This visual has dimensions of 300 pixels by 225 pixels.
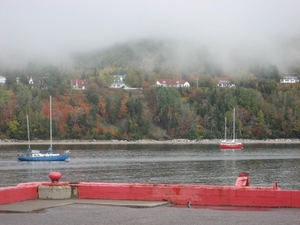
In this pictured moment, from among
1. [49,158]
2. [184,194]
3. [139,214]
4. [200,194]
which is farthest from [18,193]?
[49,158]

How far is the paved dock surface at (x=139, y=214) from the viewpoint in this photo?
1645cm

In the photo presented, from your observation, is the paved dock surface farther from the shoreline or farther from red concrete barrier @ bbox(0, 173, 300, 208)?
the shoreline

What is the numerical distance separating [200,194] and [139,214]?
2990mm

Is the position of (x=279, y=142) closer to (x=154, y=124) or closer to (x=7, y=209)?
(x=154, y=124)

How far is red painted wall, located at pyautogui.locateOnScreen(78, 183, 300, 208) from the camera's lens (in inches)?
744

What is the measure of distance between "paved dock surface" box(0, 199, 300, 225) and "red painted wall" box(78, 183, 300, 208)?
427 millimetres

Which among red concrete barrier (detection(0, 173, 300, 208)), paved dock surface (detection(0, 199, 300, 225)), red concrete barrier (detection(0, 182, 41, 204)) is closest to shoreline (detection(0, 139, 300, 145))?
red concrete barrier (detection(0, 182, 41, 204))

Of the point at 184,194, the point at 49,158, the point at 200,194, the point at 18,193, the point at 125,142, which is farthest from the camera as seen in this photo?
the point at 125,142

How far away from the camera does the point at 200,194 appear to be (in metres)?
19.8

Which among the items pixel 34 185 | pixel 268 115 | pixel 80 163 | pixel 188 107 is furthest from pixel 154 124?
pixel 34 185

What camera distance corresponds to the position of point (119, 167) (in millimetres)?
79938

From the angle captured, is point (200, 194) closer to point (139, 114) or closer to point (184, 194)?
point (184, 194)

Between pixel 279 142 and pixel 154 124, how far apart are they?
38.4 m

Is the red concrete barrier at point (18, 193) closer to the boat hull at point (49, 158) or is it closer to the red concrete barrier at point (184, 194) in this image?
the red concrete barrier at point (184, 194)
